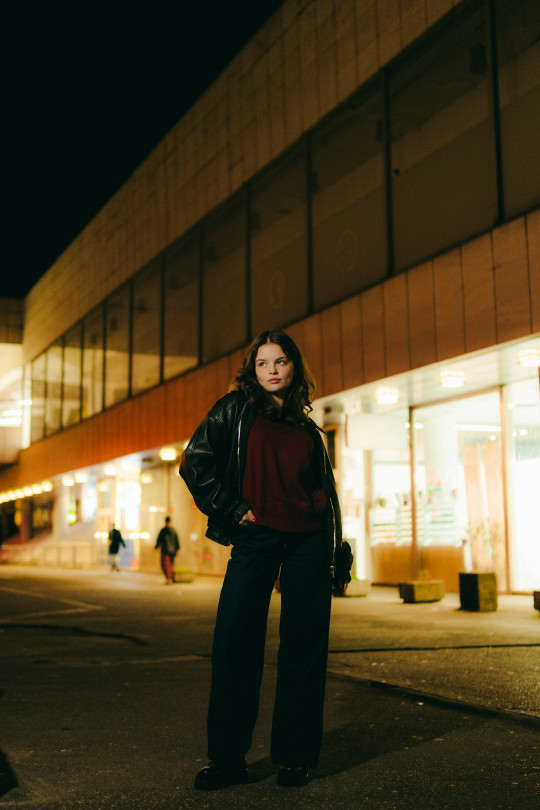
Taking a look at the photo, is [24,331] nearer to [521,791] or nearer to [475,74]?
[475,74]

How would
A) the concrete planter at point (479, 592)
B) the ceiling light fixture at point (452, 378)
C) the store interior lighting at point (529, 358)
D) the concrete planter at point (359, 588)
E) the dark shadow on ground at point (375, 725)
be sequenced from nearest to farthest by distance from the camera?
the dark shadow on ground at point (375, 725) → the concrete planter at point (479, 592) → the store interior lighting at point (529, 358) → the ceiling light fixture at point (452, 378) → the concrete planter at point (359, 588)

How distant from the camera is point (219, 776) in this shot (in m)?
3.21

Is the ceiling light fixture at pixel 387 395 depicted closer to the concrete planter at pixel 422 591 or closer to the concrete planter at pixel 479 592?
the concrete planter at pixel 422 591

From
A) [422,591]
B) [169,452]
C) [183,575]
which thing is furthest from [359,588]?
[169,452]

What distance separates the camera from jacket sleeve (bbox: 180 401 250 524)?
3.31 m

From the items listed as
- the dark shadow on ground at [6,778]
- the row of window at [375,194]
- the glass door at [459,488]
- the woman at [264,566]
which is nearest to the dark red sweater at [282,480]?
the woman at [264,566]

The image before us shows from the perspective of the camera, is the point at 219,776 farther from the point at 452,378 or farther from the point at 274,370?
the point at 452,378

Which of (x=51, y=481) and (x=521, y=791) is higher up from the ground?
(x=51, y=481)

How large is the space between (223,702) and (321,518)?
0.78m

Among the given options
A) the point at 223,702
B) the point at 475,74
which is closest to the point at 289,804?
the point at 223,702

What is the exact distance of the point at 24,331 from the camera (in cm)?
3828

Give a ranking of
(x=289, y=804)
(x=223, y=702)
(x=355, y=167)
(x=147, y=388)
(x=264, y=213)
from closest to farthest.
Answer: (x=289, y=804) → (x=223, y=702) → (x=355, y=167) → (x=264, y=213) → (x=147, y=388)

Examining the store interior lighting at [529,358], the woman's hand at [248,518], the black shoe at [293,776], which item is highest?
the store interior lighting at [529,358]

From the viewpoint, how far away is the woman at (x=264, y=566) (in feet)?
10.7
